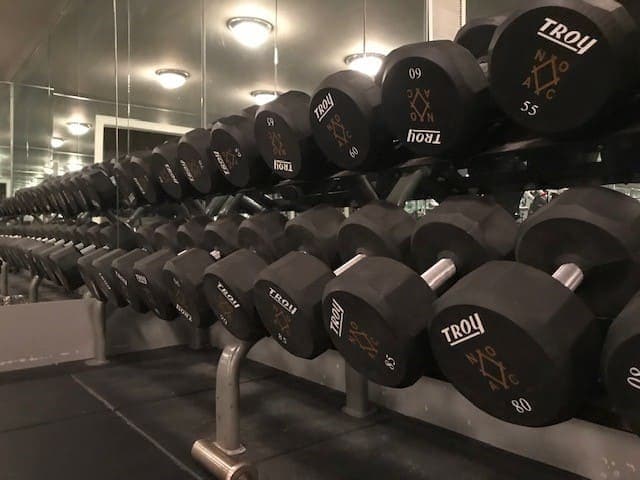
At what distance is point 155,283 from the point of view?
1.72 meters

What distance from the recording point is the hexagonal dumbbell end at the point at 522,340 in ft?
2.41

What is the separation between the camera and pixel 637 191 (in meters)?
1.16

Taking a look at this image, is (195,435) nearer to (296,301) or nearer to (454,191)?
(296,301)

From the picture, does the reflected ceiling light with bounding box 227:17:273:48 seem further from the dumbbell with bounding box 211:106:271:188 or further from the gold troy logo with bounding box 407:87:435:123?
the gold troy logo with bounding box 407:87:435:123

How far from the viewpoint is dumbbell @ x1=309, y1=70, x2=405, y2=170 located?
1.14 metres

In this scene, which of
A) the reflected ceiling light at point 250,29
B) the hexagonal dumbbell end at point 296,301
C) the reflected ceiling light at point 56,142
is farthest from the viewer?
the reflected ceiling light at point 56,142

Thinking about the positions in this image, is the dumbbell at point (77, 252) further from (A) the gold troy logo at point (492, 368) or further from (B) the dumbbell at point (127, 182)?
(A) the gold troy logo at point (492, 368)

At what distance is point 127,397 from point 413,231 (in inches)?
56.4

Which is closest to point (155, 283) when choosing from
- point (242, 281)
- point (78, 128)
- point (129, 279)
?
point (129, 279)

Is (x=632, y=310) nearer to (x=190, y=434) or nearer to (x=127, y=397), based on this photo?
(x=190, y=434)

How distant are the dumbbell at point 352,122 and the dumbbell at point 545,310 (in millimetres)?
418

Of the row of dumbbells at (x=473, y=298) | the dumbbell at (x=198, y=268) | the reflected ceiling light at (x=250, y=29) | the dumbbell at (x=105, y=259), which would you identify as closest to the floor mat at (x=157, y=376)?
the dumbbell at (x=105, y=259)

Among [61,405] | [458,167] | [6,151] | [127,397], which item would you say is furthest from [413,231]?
[6,151]

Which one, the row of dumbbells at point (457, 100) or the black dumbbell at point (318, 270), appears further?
the black dumbbell at point (318, 270)
